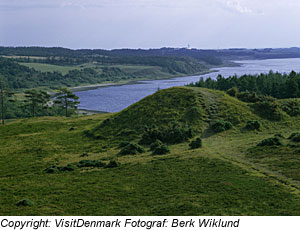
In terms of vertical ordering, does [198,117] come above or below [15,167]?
above

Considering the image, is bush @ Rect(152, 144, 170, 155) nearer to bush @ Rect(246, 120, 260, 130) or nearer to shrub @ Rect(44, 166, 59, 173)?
shrub @ Rect(44, 166, 59, 173)

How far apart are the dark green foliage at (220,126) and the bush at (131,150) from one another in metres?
13.2

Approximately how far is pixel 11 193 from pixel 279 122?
4483 cm

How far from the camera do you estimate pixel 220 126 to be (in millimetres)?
55281

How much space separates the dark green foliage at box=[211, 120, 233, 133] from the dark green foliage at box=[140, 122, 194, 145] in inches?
178

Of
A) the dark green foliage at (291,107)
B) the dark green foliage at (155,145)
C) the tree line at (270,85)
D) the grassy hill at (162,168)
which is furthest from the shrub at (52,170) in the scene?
the tree line at (270,85)

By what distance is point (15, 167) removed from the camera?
44906mm

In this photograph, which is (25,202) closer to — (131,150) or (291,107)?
(131,150)

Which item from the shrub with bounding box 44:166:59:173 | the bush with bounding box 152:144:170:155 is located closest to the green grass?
the bush with bounding box 152:144:170:155

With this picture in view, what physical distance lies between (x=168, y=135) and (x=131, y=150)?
7.51m

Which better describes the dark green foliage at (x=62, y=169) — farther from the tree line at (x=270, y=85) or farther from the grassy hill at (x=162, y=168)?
the tree line at (x=270, y=85)
